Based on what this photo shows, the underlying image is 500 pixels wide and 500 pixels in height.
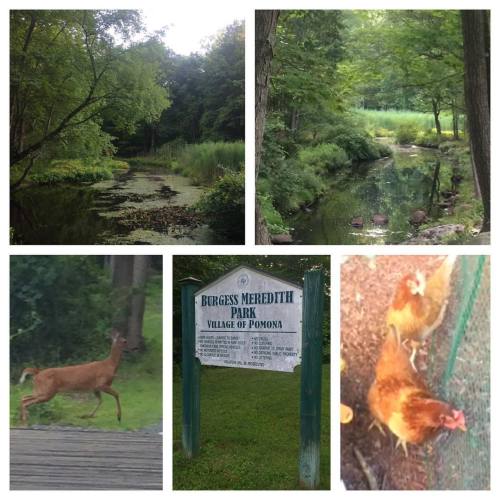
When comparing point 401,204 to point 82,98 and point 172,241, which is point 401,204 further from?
point 82,98

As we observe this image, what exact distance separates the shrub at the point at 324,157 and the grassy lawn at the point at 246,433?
6.06ft

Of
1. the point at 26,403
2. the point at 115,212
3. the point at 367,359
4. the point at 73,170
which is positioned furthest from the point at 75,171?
the point at 367,359

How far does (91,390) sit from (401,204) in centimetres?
256

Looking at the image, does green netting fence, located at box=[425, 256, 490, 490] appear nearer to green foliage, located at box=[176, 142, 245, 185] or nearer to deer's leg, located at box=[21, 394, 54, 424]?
green foliage, located at box=[176, 142, 245, 185]

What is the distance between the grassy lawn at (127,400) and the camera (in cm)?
445

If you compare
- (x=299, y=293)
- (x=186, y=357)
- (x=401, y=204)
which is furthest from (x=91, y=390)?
(x=401, y=204)

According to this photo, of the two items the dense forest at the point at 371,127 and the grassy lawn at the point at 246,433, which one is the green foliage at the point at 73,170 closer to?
the dense forest at the point at 371,127

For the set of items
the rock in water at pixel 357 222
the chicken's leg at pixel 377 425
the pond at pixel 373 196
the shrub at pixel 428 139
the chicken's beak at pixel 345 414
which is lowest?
the chicken's leg at pixel 377 425

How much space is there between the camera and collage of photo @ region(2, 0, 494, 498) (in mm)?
4359

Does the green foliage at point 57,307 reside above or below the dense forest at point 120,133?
below

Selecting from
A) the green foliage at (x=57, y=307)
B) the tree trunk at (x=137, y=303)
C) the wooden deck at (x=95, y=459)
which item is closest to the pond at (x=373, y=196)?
the tree trunk at (x=137, y=303)

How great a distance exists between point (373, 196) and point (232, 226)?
105cm

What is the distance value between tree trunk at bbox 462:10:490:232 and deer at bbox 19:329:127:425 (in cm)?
288

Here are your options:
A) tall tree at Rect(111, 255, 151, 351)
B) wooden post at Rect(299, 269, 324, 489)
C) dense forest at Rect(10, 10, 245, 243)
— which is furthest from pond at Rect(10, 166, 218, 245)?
wooden post at Rect(299, 269, 324, 489)
